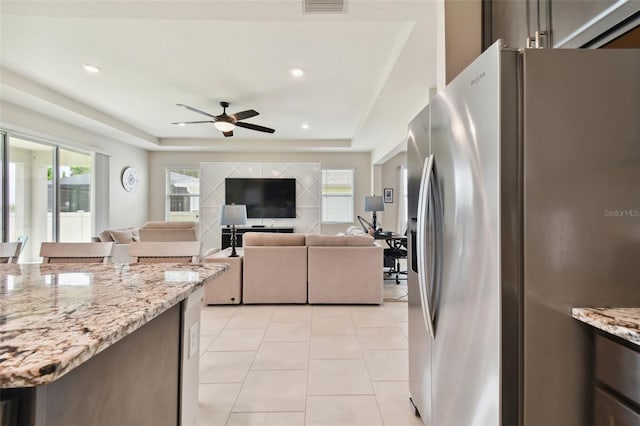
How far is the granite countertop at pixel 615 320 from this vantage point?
0.78 meters

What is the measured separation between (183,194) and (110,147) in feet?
6.26

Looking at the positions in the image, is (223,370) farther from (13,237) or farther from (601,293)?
(13,237)

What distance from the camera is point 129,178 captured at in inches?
260

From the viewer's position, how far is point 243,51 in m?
3.00

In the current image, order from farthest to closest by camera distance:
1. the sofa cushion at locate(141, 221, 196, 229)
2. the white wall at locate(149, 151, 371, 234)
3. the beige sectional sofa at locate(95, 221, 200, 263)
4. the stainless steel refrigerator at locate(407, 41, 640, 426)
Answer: the white wall at locate(149, 151, 371, 234), the sofa cushion at locate(141, 221, 196, 229), the beige sectional sofa at locate(95, 221, 200, 263), the stainless steel refrigerator at locate(407, 41, 640, 426)

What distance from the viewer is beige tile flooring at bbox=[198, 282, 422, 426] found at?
5.84 ft

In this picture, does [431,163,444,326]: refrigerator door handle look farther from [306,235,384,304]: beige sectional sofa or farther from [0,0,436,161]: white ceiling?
[306,235,384,304]: beige sectional sofa

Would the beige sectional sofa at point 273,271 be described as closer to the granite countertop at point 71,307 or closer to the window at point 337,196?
the granite countertop at point 71,307

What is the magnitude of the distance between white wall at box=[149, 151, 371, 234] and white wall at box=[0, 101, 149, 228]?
196mm

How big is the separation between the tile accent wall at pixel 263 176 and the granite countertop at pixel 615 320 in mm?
6624

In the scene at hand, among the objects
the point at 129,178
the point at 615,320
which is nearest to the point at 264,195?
the point at 129,178

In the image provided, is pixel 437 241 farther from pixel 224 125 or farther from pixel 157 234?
pixel 157 234

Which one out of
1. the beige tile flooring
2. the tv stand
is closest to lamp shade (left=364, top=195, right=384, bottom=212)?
the beige tile flooring

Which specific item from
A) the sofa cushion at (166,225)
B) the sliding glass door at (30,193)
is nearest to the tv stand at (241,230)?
the sofa cushion at (166,225)
